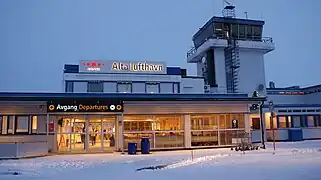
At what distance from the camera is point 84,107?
22266 millimetres

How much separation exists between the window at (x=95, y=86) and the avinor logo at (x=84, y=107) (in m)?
7.62

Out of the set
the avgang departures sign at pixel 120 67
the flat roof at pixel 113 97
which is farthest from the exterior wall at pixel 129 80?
the flat roof at pixel 113 97

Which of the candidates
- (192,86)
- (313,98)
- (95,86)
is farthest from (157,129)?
(313,98)

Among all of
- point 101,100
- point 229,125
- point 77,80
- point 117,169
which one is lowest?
point 117,169

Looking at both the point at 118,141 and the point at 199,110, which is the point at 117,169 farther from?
the point at 199,110

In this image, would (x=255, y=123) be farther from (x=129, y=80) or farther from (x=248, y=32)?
(x=129, y=80)

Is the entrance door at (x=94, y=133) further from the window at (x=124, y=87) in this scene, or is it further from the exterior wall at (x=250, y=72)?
the exterior wall at (x=250, y=72)

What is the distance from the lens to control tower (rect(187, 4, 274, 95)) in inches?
1432

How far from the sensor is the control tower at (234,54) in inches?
1432

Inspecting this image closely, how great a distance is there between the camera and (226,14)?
39062mm

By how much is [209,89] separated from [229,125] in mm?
10818

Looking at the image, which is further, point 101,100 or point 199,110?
point 199,110

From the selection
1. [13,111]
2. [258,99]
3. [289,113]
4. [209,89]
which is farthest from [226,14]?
[13,111]

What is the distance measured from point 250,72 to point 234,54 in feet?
8.75
